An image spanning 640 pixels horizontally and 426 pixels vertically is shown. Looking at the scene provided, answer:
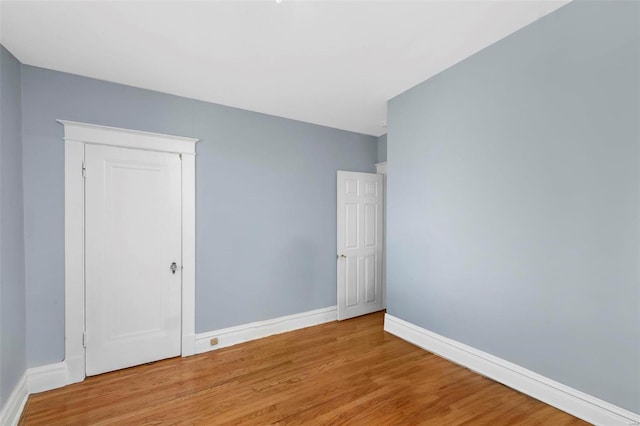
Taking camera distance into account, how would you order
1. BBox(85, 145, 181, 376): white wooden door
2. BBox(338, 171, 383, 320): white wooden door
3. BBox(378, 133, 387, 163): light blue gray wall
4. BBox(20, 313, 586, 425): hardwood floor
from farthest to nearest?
BBox(378, 133, 387, 163): light blue gray wall
BBox(338, 171, 383, 320): white wooden door
BBox(85, 145, 181, 376): white wooden door
BBox(20, 313, 586, 425): hardwood floor

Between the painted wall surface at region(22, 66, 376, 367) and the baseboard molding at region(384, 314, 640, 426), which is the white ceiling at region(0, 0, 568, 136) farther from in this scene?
the baseboard molding at region(384, 314, 640, 426)

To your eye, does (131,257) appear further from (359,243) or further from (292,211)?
(359,243)

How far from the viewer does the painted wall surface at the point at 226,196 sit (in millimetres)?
2404

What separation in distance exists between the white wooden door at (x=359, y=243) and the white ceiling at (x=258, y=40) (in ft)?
5.07

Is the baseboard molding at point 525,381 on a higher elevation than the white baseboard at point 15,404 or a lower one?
higher

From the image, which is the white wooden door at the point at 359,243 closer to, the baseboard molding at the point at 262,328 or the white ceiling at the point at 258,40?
the baseboard molding at the point at 262,328

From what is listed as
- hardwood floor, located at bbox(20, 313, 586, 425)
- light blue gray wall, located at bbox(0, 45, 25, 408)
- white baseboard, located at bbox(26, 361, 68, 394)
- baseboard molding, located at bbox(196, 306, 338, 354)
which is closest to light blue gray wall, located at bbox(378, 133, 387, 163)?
baseboard molding, located at bbox(196, 306, 338, 354)

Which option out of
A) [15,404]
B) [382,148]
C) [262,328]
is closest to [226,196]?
[262,328]

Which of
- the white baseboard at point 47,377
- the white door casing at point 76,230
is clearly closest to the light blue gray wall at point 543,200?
the white door casing at point 76,230

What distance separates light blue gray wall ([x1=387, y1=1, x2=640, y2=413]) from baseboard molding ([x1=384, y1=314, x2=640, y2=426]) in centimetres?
6

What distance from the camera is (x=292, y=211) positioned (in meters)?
3.70

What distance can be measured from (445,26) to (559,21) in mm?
757

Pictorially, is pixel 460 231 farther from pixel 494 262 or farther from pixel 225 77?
pixel 225 77

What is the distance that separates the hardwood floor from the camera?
1.97 m
